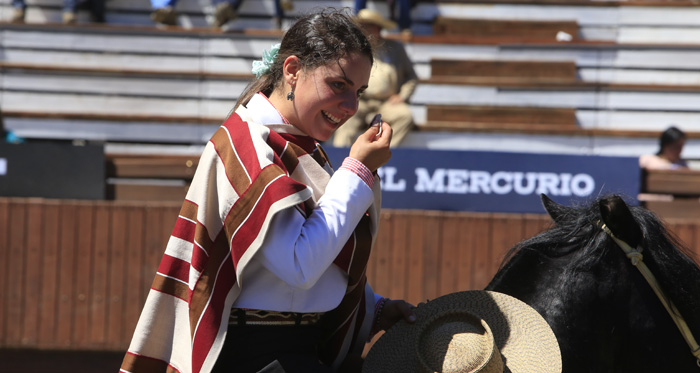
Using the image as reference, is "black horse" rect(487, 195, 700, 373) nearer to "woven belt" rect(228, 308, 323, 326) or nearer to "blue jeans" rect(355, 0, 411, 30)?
"woven belt" rect(228, 308, 323, 326)

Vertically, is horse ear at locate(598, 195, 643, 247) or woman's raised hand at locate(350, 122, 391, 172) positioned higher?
woman's raised hand at locate(350, 122, 391, 172)

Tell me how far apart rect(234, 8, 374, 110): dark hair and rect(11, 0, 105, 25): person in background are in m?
7.16

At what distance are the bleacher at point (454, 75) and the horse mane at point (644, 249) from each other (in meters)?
5.65

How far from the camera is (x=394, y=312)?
1851 millimetres

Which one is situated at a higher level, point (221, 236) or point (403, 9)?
point (403, 9)

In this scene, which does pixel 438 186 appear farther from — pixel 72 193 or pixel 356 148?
pixel 356 148

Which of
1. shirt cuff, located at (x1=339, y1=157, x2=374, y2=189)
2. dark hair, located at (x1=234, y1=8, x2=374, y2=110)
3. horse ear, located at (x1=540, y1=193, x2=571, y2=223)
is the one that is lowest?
horse ear, located at (x1=540, y1=193, x2=571, y2=223)

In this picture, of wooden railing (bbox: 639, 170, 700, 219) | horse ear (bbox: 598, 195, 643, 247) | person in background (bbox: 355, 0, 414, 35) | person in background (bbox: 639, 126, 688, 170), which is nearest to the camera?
horse ear (bbox: 598, 195, 643, 247)

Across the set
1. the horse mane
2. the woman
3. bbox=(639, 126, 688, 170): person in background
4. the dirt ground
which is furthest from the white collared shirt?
bbox=(639, 126, 688, 170): person in background

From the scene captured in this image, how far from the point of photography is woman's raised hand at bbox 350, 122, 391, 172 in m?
1.58

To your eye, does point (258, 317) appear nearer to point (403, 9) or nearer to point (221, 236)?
point (221, 236)

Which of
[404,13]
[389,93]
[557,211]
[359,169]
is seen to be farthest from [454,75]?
[359,169]

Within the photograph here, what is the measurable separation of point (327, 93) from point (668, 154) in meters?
5.05

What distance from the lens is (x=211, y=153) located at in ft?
5.12
